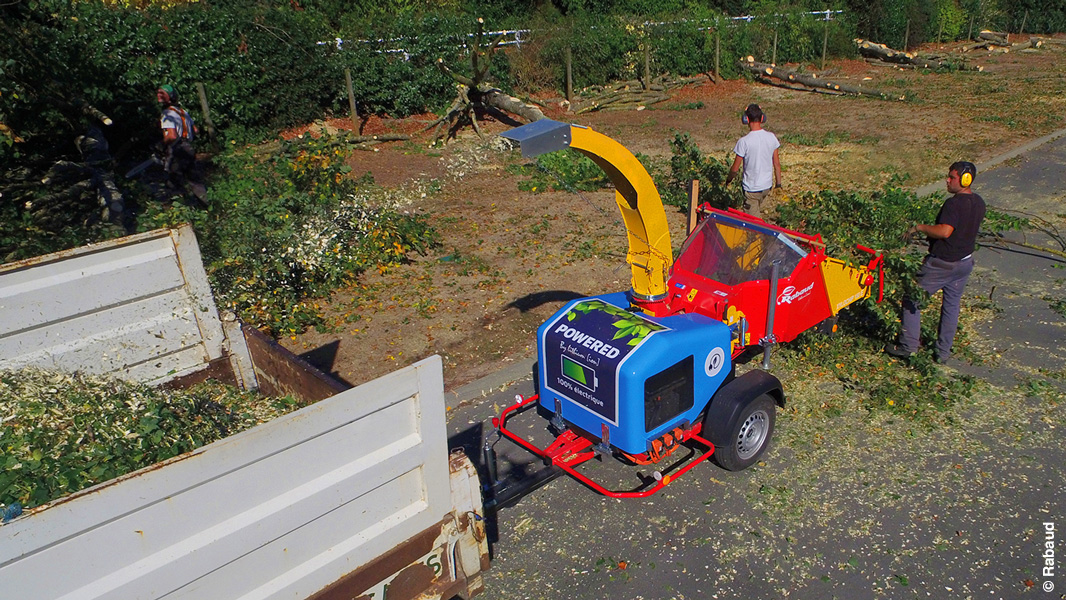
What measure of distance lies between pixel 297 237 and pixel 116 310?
3.82 metres

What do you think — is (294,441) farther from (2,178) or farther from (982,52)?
(982,52)

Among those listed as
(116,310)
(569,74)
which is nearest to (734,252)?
(116,310)

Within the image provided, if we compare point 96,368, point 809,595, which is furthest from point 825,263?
point 96,368

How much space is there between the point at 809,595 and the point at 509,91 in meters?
17.1

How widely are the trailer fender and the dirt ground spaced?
2.56m

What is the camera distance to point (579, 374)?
508 cm

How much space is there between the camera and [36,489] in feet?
10.5

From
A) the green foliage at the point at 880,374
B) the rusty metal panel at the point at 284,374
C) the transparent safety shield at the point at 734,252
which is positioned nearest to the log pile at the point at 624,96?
the green foliage at the point at 880,374

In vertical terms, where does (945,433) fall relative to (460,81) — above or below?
below

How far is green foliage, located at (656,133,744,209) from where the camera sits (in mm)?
10367

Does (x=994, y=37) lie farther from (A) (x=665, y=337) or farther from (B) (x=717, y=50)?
(A) (x=665, y=337)

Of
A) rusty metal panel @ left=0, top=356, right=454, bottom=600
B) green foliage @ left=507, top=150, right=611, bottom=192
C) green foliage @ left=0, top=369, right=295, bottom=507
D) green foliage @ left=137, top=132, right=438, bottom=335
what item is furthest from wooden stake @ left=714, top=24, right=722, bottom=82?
rusty metal panel @ left=0, top=356, right=454, bottom=600

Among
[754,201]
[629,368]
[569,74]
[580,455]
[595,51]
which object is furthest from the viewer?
[595,51]

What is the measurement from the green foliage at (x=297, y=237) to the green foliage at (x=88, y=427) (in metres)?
2.93
